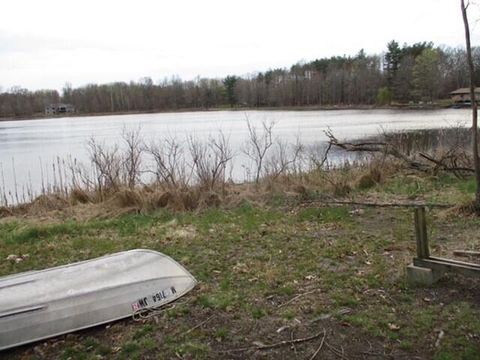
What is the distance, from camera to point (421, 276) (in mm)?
3820

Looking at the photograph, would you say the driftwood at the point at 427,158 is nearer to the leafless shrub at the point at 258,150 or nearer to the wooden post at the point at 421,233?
the leafless shrub at the point at 258,150

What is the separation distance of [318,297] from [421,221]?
1.08 metres

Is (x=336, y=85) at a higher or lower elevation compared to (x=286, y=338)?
higher

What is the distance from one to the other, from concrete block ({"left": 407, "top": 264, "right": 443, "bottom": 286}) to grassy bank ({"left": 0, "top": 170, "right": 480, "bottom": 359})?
6cm

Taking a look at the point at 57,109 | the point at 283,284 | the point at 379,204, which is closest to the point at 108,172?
the point at 379,204

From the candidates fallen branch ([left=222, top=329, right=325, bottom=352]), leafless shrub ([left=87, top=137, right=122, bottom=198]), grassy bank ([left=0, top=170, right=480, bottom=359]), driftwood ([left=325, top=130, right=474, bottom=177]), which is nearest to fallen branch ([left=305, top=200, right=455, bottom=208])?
grassy bank ([left=0, top=170, right=480, bottom=359])

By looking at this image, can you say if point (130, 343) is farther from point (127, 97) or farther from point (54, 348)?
point (127, 97)

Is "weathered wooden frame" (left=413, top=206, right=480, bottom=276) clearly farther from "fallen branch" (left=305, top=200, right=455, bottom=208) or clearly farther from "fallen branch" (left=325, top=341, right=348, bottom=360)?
"fallen branch" (left=305, top=200, right=455, bottom=208)

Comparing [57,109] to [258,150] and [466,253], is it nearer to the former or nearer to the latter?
[258,150]

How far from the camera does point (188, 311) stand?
3.73 m

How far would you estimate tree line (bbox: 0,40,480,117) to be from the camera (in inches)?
2687

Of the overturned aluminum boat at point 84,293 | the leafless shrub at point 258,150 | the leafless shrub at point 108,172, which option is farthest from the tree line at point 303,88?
the overturned aluminum boat at point 84,293

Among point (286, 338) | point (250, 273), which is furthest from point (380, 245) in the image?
point (286, 338)

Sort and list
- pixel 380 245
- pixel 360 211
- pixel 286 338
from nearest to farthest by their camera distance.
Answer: pixel 286 338, pixel 380 245, pixel 360 211
